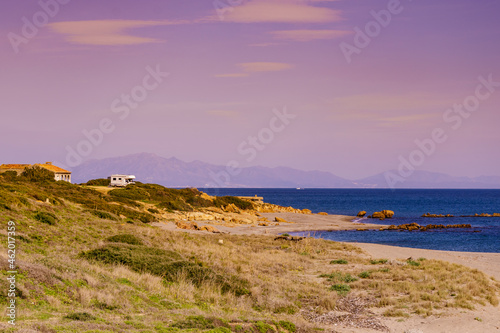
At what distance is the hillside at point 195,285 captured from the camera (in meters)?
11.5

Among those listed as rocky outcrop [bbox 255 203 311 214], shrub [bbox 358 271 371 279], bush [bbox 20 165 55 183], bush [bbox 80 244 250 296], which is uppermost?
bush [bbox 20 165 55 183]

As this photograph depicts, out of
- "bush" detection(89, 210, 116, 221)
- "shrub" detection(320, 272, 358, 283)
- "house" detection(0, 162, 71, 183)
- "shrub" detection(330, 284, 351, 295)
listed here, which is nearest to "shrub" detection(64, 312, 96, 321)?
"shrub" detection(330, 284, 351, 295)

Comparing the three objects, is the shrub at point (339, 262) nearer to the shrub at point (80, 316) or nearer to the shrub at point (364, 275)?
the shrub at point (364, 275)

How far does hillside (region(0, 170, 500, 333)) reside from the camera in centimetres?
1151

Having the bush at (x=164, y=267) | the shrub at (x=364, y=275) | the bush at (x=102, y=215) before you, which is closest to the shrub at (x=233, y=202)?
the bush at (x=102, y=215)

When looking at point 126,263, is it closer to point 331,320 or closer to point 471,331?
point 331,320

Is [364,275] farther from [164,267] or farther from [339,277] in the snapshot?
[164,267]

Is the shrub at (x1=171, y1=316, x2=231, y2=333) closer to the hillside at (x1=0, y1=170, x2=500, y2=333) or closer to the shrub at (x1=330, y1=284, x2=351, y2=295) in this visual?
the hillside at (x1=0, y1=170, x2=500, y2=333)

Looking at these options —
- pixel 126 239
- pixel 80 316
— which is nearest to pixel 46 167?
pixel 126 239

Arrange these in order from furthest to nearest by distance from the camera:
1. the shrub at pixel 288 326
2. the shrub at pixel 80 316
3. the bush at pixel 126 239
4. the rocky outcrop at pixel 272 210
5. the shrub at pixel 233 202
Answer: the rocky outcrop at pixel 272 210 → the shrub at pixel 233 202 → the bush at pixel 126 239 → the shrub at pixel 288 326 → the shrub at pixel 80 316

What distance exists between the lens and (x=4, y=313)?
9922 mm

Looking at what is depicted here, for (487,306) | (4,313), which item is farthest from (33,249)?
(487,306)

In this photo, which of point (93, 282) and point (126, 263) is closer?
point (93, 282)

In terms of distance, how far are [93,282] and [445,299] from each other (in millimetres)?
13532
